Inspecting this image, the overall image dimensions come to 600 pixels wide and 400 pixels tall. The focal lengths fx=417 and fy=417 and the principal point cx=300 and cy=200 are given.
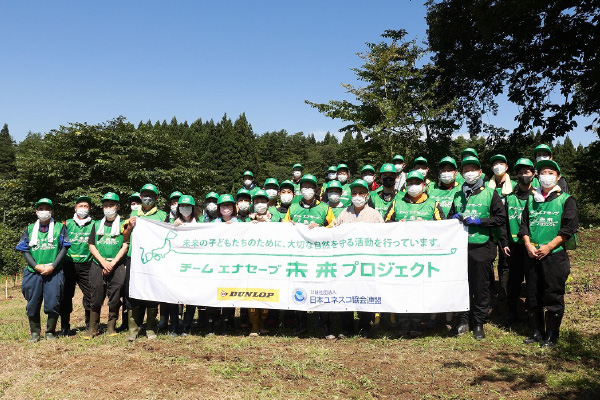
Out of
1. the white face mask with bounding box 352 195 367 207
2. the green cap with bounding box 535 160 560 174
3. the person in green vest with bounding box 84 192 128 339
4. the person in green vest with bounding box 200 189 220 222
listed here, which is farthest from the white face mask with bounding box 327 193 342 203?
the person in green vest with bounding box 84 192 128 339

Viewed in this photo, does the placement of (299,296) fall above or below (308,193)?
below

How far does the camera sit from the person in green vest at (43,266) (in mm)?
6977

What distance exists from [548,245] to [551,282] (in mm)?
501

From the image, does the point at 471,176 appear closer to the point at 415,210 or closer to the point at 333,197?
the point at 415,210

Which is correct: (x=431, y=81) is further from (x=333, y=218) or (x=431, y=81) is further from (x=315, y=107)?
(x=333, y=218)

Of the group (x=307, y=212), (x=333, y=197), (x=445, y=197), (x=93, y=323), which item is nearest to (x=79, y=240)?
(x=93, y=323)

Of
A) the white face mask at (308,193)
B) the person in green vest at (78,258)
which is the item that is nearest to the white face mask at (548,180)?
the white face mask at (308,193)

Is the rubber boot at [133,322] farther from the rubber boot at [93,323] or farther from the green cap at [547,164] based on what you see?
the green cap at [547,164]

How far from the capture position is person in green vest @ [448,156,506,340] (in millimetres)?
6074

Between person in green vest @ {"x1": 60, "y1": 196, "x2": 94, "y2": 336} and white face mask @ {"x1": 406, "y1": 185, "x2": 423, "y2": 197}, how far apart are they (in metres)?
5.47

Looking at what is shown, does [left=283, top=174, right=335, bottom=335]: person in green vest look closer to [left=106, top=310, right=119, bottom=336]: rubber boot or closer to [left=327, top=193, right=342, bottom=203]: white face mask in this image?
[left=327, top=193, right=342, bottom=203]: white face mask

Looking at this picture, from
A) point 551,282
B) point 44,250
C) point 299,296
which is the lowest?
point 299,296

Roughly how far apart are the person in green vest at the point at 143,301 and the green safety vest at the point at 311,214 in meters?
2.35

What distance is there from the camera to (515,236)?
6.52 metres
